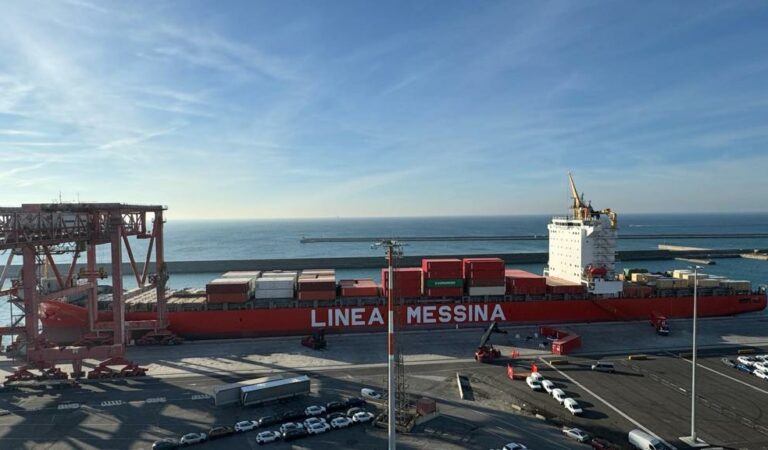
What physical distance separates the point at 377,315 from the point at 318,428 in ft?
70.1

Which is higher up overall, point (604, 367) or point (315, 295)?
point (315, 295)

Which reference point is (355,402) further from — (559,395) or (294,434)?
(559,395)

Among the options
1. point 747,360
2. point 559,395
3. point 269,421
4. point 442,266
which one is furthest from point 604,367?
point 269,421

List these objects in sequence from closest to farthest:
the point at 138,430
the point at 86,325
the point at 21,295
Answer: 1. the point at 138,430
2. the point at 21,295
3. the point at 86,325

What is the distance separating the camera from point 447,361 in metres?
35.9

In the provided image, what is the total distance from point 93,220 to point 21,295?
7877 mm

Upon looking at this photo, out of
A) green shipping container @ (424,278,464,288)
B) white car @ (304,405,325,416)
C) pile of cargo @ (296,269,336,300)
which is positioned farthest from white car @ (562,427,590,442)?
pile of cargo @ (296,269,336,300)

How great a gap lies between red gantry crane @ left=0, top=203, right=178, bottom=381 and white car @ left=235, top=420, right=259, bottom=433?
45.5 feet

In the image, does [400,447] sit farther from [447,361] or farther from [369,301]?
[369,301]

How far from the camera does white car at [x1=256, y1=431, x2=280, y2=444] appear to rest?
22609mm

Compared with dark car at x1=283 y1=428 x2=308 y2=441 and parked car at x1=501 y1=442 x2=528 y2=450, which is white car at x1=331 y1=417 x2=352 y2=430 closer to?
dark car at x1=283 y1=428 x2=308 y2=441

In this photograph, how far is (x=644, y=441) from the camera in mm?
21422

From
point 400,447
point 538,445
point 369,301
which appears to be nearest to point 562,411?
point 538,445

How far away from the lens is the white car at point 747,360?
33500mm
